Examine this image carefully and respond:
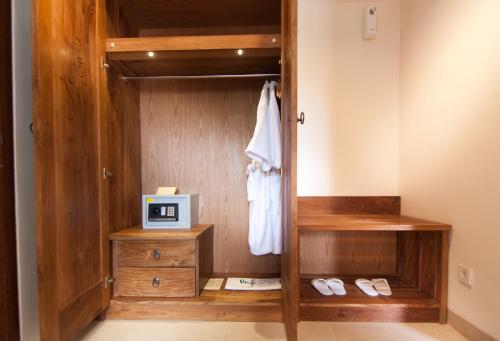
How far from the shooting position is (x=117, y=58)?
54.7 inches

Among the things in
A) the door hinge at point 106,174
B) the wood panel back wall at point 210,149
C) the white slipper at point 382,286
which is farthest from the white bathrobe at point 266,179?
the door hinge at point 106,174

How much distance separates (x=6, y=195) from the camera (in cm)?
105

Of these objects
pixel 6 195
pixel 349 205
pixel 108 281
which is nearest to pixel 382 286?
pixel 349 205

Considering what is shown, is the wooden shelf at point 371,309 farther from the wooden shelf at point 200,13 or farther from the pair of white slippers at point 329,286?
the wooden shelf at point 200,13

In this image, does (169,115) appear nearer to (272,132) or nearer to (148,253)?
(272,132)

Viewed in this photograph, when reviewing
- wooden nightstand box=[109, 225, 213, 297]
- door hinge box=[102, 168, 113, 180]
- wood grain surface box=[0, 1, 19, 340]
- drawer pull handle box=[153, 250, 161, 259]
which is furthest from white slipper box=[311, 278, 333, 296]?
wood grain surface box=[0, 1, 19, 340]

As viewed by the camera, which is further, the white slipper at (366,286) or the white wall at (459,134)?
the white slipper at (366,286)

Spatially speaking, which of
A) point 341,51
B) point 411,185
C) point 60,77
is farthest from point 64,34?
point 411,185

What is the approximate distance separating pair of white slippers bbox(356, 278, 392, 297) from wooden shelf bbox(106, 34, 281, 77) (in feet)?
5.07

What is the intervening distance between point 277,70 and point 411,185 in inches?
47.6

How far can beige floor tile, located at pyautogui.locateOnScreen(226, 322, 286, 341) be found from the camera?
119 centimetres

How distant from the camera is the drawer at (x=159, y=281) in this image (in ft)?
4.44

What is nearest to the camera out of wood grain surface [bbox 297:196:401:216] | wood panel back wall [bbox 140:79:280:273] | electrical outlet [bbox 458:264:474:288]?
electrical outlet [bbox 458:264:474:288]

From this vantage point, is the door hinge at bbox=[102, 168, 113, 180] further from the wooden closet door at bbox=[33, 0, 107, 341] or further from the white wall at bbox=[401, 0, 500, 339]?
the white wall at bbox=[401, 0, 500, 339]
